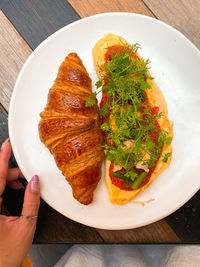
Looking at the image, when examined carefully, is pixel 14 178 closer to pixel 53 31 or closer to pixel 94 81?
pixel 94 81

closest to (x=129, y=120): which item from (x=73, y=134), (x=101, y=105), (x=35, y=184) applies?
(x=101, y=105)

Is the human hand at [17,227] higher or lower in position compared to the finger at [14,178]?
lower

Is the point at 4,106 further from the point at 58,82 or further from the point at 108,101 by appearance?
the point at 108,101

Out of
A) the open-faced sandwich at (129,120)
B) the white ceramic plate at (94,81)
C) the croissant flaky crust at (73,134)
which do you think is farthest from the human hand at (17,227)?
the open-faced sandwich at (129,120)

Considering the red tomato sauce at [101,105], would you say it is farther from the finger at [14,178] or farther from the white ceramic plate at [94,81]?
the finger at [14,178]

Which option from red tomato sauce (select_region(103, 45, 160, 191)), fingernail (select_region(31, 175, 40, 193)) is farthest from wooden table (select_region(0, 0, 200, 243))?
red tomato sauce (select_region(103, 45, 160, 191))

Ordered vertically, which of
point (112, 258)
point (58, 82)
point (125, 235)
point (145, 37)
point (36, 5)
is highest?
point (36, 5)

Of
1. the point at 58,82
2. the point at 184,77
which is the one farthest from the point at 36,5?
the point at 184,77

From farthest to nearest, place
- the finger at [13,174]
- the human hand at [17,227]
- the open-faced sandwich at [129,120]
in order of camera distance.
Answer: the finger at [13,174] → the open-faced sandwich at [129,120] → the human hand at [17,227]
